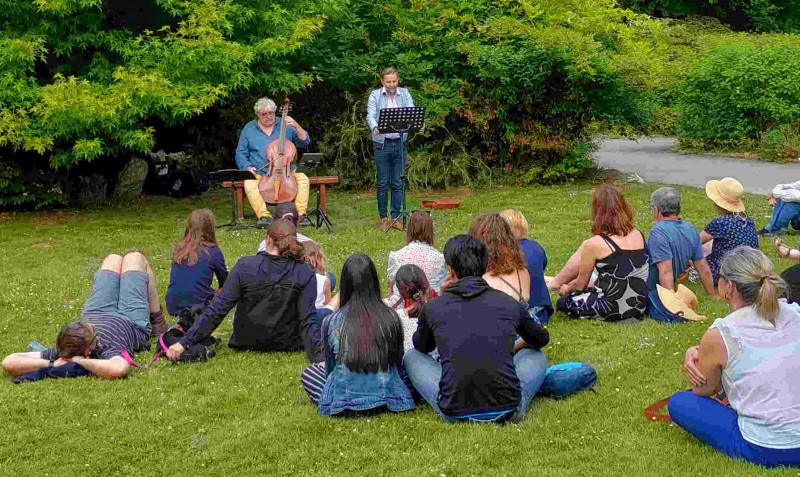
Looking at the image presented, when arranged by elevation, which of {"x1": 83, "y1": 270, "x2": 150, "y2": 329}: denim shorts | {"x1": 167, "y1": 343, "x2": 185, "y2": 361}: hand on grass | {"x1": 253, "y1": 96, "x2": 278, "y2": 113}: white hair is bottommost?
{"x1": 167, "y1": 343, "x2": 185, "y2": 361}: hand on grass

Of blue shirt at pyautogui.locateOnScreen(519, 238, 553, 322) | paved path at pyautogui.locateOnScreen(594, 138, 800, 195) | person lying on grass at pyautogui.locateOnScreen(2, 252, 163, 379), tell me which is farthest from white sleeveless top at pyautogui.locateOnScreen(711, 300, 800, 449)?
paved path at pyautogui.locateOnScreen(594, 138, 800, 195)

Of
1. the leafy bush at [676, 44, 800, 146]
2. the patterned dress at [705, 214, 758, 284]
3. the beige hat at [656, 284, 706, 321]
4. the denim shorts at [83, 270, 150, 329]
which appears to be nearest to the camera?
the denim shorts at [83, 270, 150, 329]

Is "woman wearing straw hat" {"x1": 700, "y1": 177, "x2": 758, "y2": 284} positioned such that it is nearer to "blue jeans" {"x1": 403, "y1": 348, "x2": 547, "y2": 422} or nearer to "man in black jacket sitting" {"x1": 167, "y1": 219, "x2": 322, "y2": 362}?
"blue jeans" {"x1": 403, "y1": 348, "x2": 547, "y2": 422}

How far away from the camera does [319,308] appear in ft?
21.6

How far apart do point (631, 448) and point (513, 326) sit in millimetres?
849

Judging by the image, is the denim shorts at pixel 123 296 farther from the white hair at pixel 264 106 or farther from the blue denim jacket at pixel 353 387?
the white hair at pixel 264 106

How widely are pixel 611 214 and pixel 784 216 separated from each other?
417 cm

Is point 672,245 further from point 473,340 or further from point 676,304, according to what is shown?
point 473,340

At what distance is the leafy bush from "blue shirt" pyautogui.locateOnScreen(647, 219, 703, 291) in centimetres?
1332

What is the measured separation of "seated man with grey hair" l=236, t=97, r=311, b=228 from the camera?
1157 cm

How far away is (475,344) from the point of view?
4797 millimetres

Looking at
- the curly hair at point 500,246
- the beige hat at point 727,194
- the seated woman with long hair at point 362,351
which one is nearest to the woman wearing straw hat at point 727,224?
the beige hat at point 727,194

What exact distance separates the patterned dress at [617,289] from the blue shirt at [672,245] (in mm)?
295

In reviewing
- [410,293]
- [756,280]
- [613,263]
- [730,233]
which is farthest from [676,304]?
[756,280]
